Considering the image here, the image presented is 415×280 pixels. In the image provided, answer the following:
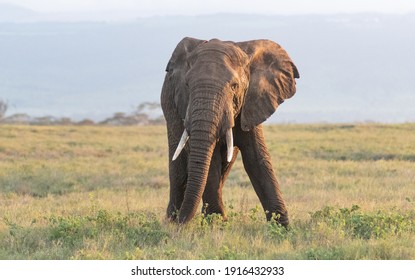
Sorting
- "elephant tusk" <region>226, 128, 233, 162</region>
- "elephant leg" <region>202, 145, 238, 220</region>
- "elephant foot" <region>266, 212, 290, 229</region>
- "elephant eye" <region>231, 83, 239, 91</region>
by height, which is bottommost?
"elephant foot" <region>266, 212, 290, 229</region>

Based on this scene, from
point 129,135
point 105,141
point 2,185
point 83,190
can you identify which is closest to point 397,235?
point 83,190

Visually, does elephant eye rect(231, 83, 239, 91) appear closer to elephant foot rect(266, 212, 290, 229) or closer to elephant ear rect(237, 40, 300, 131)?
elephant ear rect(237, 40, 300, 131)

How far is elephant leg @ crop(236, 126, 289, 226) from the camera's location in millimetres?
10602

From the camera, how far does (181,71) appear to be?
418 inches

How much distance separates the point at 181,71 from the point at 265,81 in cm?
104

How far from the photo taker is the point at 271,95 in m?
10.8

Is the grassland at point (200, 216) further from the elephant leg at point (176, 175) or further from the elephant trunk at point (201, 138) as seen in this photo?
the elephant trunk at point (201, 138)

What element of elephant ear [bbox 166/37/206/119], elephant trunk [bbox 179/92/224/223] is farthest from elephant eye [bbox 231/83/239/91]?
elephant ear [bbox 166/37/206/119]

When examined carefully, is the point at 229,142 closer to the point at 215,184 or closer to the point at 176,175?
the point at 215,184

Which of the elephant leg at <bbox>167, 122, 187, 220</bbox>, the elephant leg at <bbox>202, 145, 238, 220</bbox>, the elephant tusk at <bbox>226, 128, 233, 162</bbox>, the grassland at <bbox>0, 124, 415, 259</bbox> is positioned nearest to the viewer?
the grassland at <bbox>0, 124, 415, 259</bbox>

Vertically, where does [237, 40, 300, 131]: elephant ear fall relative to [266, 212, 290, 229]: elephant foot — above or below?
above

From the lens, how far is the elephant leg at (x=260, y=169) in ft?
34.8

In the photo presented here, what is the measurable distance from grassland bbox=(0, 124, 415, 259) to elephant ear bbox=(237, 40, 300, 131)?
53.4 inches

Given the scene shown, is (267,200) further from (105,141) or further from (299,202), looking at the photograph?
(105,141)
